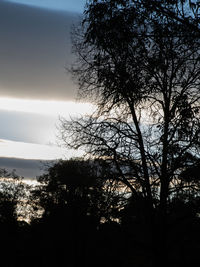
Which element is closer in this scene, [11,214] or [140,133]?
[140,133]

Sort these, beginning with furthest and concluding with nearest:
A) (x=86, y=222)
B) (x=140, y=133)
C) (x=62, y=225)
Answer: (x=62, y=225)
(x=86, y=222)
(x=140, y=133)

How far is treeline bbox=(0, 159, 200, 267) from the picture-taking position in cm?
1057

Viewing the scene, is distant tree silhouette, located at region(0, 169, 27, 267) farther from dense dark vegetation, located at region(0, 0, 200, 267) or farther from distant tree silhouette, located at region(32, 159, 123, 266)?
dense dark vegetation, located at region(0, 0, 200, 267)

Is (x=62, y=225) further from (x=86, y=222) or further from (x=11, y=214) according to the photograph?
(x=86, y=222)

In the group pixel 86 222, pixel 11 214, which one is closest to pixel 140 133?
pixel 86 222

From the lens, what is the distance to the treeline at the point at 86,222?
10.6 meters

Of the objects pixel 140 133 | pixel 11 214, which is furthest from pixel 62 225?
pixel 140 133

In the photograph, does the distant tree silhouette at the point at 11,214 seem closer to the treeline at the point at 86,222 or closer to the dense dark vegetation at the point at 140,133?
the treeline at the point at 86,222

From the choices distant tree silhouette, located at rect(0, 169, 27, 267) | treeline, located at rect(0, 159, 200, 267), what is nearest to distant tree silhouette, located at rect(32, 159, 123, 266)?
treeline, located at rect(0, 159, 200, 267)

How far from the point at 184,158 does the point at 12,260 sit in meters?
40.6

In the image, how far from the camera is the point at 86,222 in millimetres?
22688

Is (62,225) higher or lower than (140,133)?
lower

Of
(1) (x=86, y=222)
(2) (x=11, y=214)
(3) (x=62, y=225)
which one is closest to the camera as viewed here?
(1) (x=86, y=222)

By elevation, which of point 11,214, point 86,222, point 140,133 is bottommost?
point 11,214
